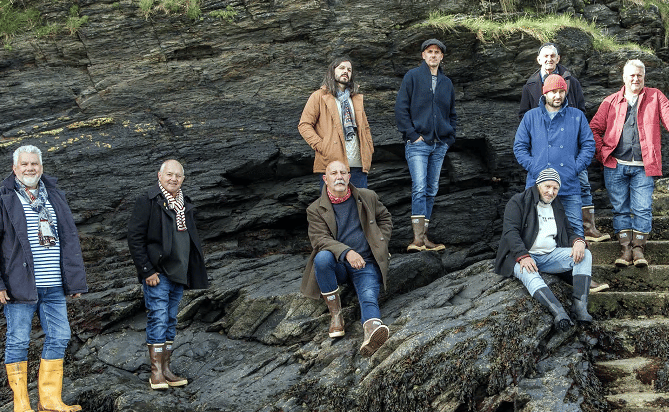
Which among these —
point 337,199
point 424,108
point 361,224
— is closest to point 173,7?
point 424,108

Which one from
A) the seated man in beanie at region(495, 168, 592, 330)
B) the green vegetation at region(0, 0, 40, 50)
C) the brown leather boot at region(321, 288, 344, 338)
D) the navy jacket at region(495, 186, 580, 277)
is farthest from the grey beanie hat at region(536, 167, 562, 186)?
the green vegetation at region(0, 0, 40, 50)

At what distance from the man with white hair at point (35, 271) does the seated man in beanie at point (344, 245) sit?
8.13 ft

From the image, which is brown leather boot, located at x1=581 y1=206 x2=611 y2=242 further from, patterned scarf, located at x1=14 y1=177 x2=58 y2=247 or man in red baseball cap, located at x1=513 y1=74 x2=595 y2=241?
patterned scarf, located at x1=14 y1=177 x2=58 y2=247

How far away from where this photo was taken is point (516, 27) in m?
11.6

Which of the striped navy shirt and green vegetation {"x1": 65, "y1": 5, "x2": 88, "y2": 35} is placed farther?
green vegetation {"x1": 65, "y1": 5, "x2": 88, "y2": 35}

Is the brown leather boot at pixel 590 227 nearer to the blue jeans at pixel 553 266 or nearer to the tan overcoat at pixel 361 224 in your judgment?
the blue jeans at pixel 553 266

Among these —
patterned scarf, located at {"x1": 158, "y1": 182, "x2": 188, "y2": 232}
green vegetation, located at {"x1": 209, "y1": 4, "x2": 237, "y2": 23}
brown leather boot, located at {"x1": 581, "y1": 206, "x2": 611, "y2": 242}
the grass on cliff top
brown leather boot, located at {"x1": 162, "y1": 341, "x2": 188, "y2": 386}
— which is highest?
green vegetation, located at {"x1": 209, "y1": 4, "x2": 237, "y2": 23}

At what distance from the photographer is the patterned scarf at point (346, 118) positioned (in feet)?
28.8

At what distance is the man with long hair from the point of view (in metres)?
8.72

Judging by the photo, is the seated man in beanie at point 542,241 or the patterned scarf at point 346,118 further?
the patterned scarf at point 346,118

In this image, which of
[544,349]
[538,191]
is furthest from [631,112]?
[544,349]

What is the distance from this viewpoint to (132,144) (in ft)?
33.9

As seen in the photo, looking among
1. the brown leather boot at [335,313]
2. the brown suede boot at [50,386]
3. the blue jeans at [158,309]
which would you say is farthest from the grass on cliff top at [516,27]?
the brown suede boot at [50,386]

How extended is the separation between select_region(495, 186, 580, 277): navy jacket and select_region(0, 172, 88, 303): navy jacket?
14.7 feet
